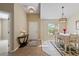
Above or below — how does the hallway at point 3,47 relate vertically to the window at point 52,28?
below

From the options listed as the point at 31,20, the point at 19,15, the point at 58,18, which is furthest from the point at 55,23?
A: the point at 19,15

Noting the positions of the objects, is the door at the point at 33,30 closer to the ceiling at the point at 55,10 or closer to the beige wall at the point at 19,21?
the beige wall at the point at 19,21

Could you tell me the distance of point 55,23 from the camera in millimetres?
3627

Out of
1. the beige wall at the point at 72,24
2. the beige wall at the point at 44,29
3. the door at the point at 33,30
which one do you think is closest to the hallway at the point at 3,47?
the door at the point at 33,30

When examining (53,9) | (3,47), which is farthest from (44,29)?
(3,47)

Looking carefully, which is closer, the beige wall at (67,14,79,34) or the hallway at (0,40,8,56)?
the hallway at (0,40,8,56)

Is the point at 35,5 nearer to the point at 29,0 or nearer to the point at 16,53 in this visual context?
the point at 29,0

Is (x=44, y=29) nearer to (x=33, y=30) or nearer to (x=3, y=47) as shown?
(x=33, y=30)

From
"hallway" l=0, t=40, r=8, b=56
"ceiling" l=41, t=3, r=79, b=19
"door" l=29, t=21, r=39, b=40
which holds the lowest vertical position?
"hallway" l=0, t=40, r=8, b=56

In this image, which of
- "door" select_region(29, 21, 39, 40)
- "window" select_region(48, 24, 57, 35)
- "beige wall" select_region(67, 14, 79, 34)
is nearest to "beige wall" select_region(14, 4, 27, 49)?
"door" select_region(29, 21, 39, 40)

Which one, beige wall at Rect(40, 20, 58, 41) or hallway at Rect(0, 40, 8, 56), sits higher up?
beige wall at Rect(40, 20, 58, 41)

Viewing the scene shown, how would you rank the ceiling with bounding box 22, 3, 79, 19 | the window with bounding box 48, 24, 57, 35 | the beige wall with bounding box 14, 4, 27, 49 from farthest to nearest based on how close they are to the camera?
the window with bounding box 48, 24, 57, 35
the beige wall with bounding box 14, 4, 27, 49
the ceiling with bounding box 22, 3, 79, 19

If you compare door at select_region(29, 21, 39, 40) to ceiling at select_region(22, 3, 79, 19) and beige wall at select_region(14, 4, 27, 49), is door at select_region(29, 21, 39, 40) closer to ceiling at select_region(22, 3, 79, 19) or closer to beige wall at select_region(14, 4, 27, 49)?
beige wall at select_region(14, 4, 27, 49)

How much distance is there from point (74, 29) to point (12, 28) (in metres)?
1.71
